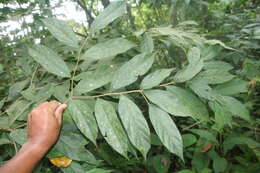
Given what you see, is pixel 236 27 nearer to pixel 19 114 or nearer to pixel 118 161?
pixel 118 161

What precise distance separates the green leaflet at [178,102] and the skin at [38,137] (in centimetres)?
25

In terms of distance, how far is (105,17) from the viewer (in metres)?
0.69

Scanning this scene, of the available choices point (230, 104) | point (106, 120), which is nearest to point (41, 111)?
point (106, 120)

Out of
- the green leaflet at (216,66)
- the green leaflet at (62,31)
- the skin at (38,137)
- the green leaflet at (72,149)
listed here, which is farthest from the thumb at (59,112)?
the green leaflet at (216,66)

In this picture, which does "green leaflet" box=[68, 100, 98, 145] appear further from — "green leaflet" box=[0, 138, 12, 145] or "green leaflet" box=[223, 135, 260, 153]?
"green leaflet" box=[223, 135, 260, 153]

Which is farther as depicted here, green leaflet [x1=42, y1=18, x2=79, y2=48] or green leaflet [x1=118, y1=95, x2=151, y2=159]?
green leaflet [x1=42, y1=18, x2=79, y2=48]

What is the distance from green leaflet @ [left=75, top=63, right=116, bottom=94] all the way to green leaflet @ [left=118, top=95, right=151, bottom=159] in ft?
0.31

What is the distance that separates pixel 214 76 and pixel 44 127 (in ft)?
1.69

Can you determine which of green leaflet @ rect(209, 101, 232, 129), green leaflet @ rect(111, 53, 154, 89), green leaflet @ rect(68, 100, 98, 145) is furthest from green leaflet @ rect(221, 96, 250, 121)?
green leaflet @ rect(68, 100, 98, 145)

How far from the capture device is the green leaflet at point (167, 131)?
54 cm

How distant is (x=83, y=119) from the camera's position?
0.57 m

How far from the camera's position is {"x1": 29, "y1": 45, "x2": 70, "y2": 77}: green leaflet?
2.13 ft

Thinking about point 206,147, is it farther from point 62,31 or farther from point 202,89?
point 62,31

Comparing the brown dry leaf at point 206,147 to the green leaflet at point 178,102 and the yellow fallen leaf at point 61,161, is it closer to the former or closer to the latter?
the green leaflet at point 178,102
